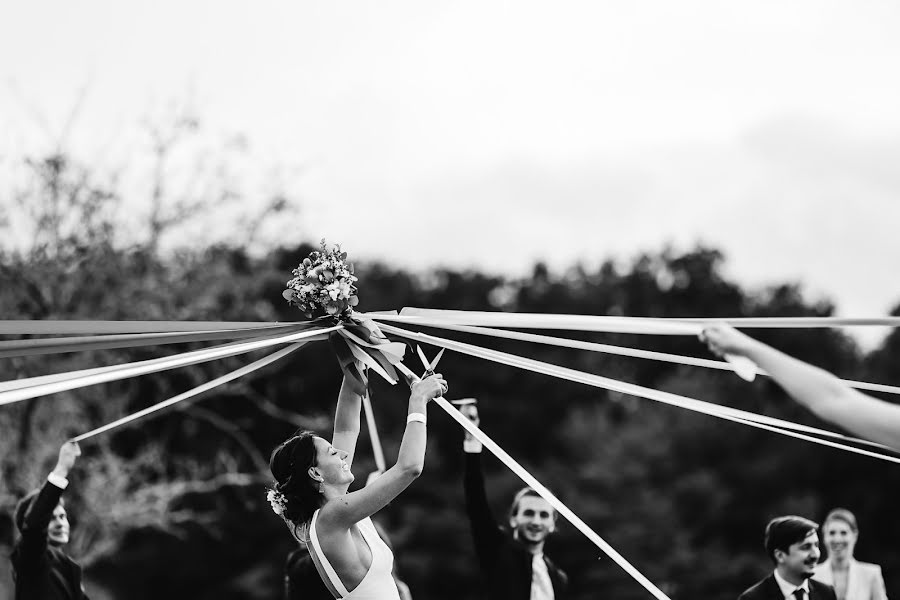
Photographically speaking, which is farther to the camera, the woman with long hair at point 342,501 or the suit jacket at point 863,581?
the suit jacket at point 863,581

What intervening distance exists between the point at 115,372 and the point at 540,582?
107 inches

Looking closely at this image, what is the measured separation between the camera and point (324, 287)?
5.16 metres

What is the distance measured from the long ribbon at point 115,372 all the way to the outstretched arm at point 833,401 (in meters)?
2.65

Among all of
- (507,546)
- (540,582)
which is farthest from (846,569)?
(507,546)

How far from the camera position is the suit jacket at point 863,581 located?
710 cm

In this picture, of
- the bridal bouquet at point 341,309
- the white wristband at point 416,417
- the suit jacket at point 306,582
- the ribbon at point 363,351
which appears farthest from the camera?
the suit jacket at point 306,582

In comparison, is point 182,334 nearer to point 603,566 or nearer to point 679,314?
point 603,566

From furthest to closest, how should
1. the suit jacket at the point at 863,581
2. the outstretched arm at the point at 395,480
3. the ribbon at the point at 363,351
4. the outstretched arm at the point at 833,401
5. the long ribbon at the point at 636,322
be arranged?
the suit jacket at the point at 863,581 → the ribbon at the point at 363,351 → the outstretched arm at the point at 395,480 → the long ribbon at the point at 636,322 → the outstretched arm at the point at 833,401

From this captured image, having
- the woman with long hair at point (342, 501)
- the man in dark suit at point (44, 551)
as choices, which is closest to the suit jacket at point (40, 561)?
the man in dark suit at point (44, 551)

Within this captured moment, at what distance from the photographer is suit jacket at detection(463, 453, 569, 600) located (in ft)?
19.3

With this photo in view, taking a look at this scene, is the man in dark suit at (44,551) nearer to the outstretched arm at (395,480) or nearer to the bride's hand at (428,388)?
the outstretched arm at (395,480)

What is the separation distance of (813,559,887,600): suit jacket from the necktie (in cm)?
216

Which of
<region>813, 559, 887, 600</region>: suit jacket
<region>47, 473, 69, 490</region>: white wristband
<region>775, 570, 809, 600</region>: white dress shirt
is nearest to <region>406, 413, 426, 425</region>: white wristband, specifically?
<region>47, 473, 69, 490</region>: white wristband

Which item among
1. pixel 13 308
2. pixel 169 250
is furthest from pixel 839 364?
pixel 13 308
